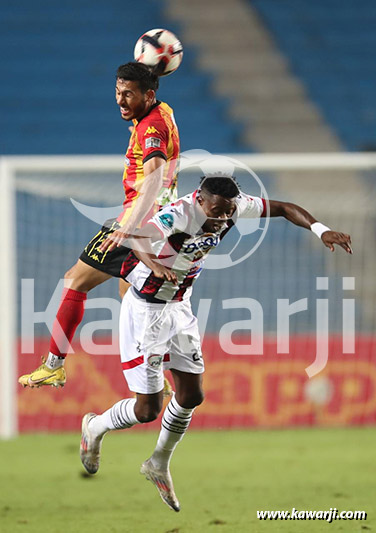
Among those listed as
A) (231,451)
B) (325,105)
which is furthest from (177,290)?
(325,105)

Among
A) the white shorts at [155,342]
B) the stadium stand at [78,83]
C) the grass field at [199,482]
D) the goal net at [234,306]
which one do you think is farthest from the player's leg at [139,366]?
the stadium stand at [78,83]

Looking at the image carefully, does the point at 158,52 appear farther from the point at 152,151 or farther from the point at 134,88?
the point at 152,151

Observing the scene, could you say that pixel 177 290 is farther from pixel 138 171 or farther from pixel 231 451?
pixel 231 451

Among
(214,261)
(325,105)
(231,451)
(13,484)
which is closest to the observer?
(13,484)

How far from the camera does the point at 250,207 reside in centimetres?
525

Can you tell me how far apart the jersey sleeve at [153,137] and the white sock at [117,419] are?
152 cm

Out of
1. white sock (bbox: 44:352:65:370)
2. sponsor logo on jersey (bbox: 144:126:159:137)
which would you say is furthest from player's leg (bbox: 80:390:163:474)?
sponsor logo on jersey (bbox: 144:126:159:137)

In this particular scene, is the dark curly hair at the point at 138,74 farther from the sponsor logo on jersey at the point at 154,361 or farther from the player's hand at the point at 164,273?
the sponsor logo on jersey at the point at 154,361

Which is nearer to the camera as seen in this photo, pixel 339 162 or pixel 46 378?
pixel 46 378

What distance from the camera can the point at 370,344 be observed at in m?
9.89

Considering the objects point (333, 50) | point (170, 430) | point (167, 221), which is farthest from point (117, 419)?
point (333, 50)

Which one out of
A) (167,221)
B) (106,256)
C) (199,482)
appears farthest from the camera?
(199,482)

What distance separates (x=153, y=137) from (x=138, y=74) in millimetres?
363

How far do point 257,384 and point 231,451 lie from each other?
127 centimetres
